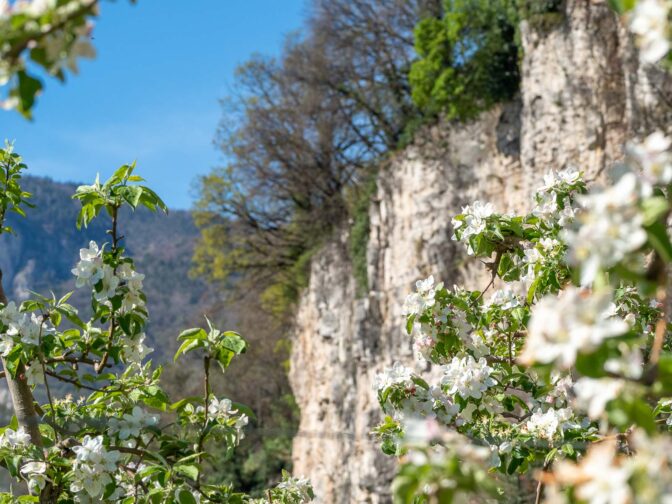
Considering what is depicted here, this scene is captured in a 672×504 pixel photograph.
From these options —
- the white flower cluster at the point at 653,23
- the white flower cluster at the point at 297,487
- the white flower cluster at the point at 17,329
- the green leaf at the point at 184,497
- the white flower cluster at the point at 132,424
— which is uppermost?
the white flower cluster at the point at 653,23

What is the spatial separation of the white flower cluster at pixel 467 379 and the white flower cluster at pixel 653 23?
1.48 metres

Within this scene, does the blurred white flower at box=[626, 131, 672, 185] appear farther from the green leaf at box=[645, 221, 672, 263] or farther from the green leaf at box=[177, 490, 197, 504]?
the green leaf at box=[177, 490, 197, 504]

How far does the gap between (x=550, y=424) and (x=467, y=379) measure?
253mm

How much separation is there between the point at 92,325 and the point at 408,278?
9885mm

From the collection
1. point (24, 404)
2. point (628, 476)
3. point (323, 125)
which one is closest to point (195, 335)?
point (24, 404)

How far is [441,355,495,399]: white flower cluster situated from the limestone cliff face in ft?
13.8

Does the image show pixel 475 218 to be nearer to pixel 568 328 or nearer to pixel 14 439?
pixel 14 439

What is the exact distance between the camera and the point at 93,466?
2.16 meters

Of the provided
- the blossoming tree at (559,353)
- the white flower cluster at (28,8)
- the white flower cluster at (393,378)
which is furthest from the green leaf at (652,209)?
the white flower cluster at (393,378)

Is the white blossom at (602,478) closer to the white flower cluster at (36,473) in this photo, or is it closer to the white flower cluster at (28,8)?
→ the white flower cluster at (28,8)

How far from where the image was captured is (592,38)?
32.0 feet

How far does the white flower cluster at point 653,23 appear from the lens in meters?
1.06

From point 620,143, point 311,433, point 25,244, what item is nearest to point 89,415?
point 620,143

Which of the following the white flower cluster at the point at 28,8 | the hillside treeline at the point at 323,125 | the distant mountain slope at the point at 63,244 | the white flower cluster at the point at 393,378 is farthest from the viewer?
the distant mountain slope at the point at 63,244
